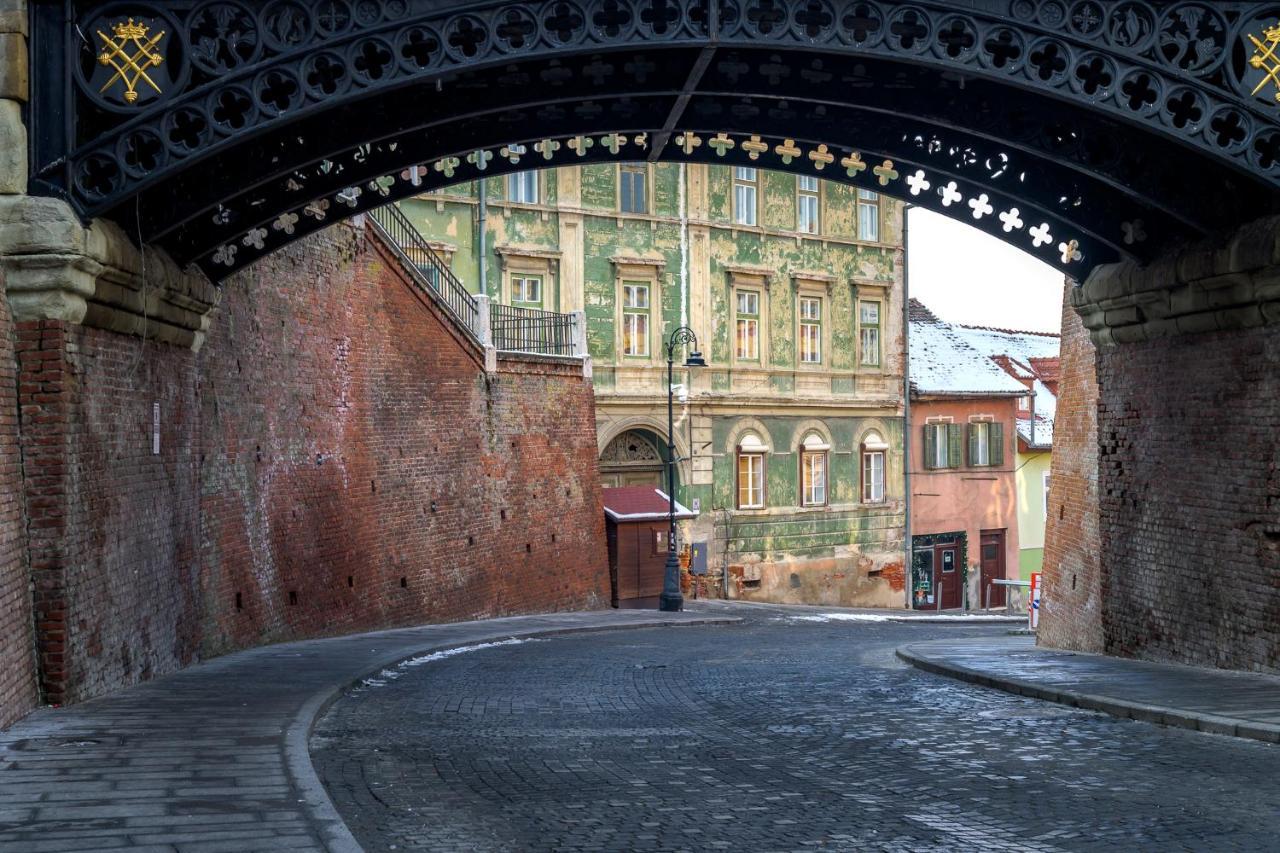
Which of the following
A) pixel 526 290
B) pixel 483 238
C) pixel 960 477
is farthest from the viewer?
pixel 960 477

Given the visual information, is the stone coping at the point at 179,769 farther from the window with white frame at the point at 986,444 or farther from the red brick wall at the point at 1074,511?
the window with white frame at the point at 986,444

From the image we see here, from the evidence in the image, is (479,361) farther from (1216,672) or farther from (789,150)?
(1216,672)

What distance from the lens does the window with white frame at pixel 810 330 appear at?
46.9 meters

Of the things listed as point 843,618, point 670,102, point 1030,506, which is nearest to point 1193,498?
point 670,102

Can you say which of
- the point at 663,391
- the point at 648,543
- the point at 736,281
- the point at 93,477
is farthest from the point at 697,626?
the point at 93,477

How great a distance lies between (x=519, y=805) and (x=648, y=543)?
28434 mm

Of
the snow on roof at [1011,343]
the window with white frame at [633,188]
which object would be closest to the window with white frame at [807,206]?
the window with white frame at [633,188]

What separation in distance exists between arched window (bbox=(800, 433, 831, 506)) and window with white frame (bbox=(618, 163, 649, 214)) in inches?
344

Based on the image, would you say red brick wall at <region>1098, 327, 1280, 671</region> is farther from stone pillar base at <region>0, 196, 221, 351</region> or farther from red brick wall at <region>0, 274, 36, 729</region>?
red brick wall at <region>0, 274, 36, 729</region>

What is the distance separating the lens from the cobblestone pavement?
27.3ft

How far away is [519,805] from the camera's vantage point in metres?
9.15

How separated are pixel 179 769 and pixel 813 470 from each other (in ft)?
125

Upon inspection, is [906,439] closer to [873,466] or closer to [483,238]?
[873,466]

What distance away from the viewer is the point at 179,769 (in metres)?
9.76
